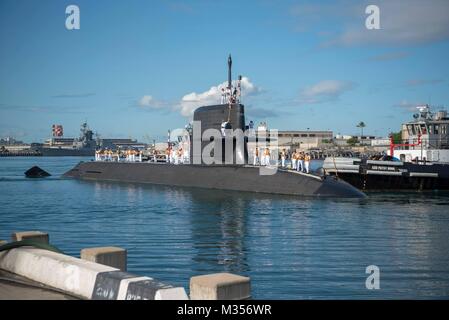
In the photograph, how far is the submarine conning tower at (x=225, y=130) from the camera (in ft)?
92.5

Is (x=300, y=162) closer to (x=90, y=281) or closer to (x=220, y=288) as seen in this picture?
(x=90, y=281)

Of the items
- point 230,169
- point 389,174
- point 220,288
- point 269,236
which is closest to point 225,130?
point 230,169

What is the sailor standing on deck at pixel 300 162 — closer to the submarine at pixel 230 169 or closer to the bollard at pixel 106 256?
the submarine at pixel 230 169

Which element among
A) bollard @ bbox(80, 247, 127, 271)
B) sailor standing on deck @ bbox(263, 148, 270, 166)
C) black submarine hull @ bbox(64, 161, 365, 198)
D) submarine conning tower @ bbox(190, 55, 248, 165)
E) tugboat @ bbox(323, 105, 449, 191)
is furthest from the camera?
tugboat @ bbox(323, 105, 449, 191)

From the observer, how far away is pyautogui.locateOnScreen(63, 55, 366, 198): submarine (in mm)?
25278

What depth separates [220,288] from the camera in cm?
523

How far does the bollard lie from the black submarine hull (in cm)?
1842

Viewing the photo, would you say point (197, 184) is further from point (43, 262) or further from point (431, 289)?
point (43, 262)

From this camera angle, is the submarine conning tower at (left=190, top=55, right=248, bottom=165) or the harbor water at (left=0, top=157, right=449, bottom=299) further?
the submarine conning tower at (left=190, top=55, right=248, bottom=165)

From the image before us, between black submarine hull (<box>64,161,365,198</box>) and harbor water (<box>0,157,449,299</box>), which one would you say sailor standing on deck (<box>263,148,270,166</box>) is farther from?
harbor water (<box>0,157,449,299</box>)

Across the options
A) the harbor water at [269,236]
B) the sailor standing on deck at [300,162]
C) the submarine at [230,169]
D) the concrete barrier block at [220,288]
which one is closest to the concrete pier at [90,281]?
the concrete barrier block at [220,288]

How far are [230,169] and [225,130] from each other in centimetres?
246

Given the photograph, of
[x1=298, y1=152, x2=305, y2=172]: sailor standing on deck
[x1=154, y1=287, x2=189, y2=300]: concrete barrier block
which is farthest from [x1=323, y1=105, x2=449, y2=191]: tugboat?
[x1=154, y1=287, x2=189, y2=300]: concrete barrier block
